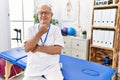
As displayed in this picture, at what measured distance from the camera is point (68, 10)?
3750mm

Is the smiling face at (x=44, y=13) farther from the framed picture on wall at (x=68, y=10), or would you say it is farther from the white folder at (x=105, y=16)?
the framed picture on wall at (x=68, y=10)

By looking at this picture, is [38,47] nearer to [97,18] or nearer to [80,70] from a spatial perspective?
[80,70]

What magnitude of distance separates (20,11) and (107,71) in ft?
11.3

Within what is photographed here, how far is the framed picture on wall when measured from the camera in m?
3.64

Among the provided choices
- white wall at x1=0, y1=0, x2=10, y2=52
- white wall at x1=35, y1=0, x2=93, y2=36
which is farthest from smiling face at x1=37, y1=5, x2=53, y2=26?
white wall at x1=0, y1=0, x2=10, y2=52

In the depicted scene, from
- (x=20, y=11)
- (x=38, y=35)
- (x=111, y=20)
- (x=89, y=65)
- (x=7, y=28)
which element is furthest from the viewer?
(x=20, y=11)

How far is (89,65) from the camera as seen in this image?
179 cm

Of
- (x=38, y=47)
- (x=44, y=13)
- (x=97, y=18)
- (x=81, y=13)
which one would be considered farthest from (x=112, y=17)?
(x=38, y=47)

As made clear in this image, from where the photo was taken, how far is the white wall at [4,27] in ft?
11.4

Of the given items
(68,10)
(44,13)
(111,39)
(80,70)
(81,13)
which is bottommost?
(80,70)

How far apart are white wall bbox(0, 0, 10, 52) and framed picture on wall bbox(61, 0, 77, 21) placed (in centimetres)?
157

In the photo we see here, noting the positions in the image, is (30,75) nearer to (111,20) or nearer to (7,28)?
(111,20)

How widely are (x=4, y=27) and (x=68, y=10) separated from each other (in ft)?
5.95

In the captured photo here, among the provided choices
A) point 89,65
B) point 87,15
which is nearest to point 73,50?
point 87,15
